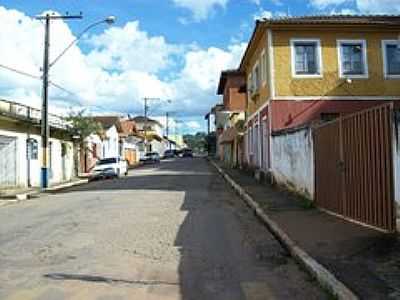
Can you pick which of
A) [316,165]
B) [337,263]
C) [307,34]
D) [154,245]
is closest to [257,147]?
[307,34]

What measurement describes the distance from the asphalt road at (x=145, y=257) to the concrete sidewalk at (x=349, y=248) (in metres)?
0.45

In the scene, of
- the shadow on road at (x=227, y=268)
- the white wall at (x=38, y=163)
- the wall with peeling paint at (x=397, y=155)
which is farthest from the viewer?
the white wall at (x=38, y=163)

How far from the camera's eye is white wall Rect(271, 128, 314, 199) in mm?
18078

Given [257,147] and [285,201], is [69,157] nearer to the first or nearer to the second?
[257,147]

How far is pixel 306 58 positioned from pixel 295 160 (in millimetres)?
8351

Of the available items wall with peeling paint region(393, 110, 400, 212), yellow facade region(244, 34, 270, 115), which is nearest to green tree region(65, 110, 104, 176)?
yellow facade region(244, 34, 270, 115)

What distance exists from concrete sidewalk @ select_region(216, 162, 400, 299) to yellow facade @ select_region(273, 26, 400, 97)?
11.3m

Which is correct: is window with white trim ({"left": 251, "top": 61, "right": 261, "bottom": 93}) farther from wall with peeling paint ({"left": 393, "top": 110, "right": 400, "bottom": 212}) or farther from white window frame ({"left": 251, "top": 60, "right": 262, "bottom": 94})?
wall with peeling paint ({"left": 393, "top": 110, "right": 400, "bottom": 212})

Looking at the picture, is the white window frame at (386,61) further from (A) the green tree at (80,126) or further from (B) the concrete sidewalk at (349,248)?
(A) the green tree at (80,126)

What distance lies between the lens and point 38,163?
38156 mm

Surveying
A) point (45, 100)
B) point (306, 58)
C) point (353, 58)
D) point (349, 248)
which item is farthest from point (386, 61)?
point (349, 248)

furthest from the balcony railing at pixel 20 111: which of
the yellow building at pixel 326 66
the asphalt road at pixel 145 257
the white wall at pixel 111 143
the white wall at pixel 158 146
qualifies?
the white wall at pixel 158 146

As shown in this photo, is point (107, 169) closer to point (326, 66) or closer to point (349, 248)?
point (326, 66)

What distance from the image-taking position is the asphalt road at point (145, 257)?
317 inches
